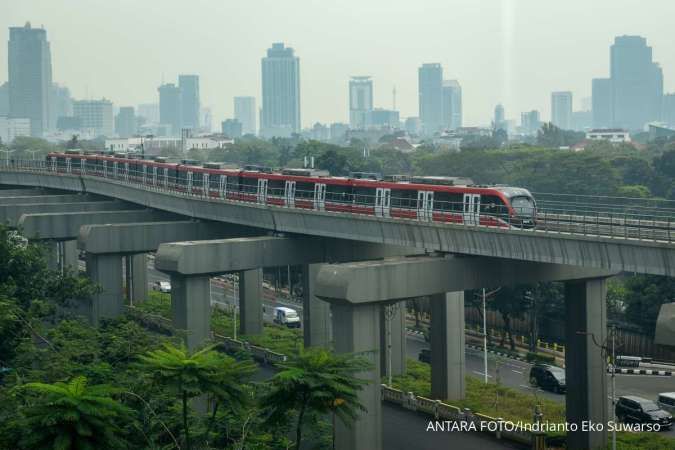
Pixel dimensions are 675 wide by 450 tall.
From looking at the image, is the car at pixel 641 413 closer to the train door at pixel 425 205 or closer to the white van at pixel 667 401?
the white van at pixel 667 401

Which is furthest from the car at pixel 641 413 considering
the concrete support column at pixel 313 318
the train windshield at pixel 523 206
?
the concrete support column at pixel 313 318

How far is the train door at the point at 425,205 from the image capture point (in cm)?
5359

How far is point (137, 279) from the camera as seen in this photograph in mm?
95938

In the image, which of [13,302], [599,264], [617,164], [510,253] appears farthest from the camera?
[617,164]

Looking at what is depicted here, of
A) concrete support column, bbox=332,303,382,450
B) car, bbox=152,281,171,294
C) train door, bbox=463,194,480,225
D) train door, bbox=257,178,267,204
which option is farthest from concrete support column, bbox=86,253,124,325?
car, bbox=152,281,171,294

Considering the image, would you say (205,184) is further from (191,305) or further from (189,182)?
(191,305)

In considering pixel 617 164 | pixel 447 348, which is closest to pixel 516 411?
pixel 447 348

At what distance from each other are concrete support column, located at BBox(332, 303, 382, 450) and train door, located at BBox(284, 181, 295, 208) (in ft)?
67.6

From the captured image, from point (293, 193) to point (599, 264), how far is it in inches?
1059

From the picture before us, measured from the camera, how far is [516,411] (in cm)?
5375

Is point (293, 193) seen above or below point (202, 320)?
above

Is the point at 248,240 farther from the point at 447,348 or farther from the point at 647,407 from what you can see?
the point at 647,407

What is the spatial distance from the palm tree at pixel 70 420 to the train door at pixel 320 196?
31390 mm

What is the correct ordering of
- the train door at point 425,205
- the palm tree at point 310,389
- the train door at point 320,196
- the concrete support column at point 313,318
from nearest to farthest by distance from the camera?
the palm tree at point 310,389 < the train door at point 425,205 < the train door at point 320,196 < the concrete support column at point 313,318
